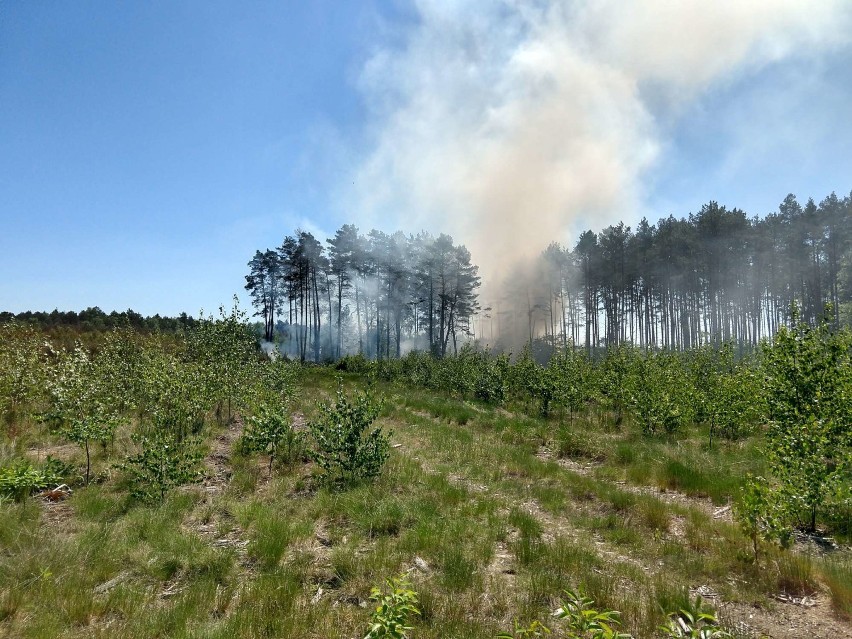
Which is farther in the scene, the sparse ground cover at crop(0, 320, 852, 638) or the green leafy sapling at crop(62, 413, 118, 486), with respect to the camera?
the green leafy sapling at crop(62, 413, 118, 486)

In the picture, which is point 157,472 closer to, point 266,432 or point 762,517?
point 266,432

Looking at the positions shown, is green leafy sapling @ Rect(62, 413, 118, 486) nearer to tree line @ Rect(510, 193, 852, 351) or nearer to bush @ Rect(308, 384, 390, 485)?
bush @ Rect(308, 384, 390, 485)

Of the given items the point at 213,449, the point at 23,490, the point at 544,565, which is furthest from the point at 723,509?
the point at 23,490

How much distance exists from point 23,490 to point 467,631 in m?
8.16

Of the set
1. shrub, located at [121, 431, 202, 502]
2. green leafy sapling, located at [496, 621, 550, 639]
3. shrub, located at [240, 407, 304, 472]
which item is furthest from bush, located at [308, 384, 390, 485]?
green leafy sapling, located at [496, 621, 550, 639]

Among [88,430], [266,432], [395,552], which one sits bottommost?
[395,552]

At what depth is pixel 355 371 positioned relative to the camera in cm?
3462

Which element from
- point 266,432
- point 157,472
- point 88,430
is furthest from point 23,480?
point 266,432

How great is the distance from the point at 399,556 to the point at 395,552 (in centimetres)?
18

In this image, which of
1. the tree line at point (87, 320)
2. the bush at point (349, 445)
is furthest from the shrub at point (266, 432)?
the tree line at point (87, 320)

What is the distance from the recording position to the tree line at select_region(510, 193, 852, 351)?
4200cm

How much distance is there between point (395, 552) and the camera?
5.63 metres

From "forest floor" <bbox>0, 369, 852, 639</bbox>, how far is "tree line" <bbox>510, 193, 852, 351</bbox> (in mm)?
32358

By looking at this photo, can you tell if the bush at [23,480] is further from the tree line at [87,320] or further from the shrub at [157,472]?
the tree line at [87,320]
